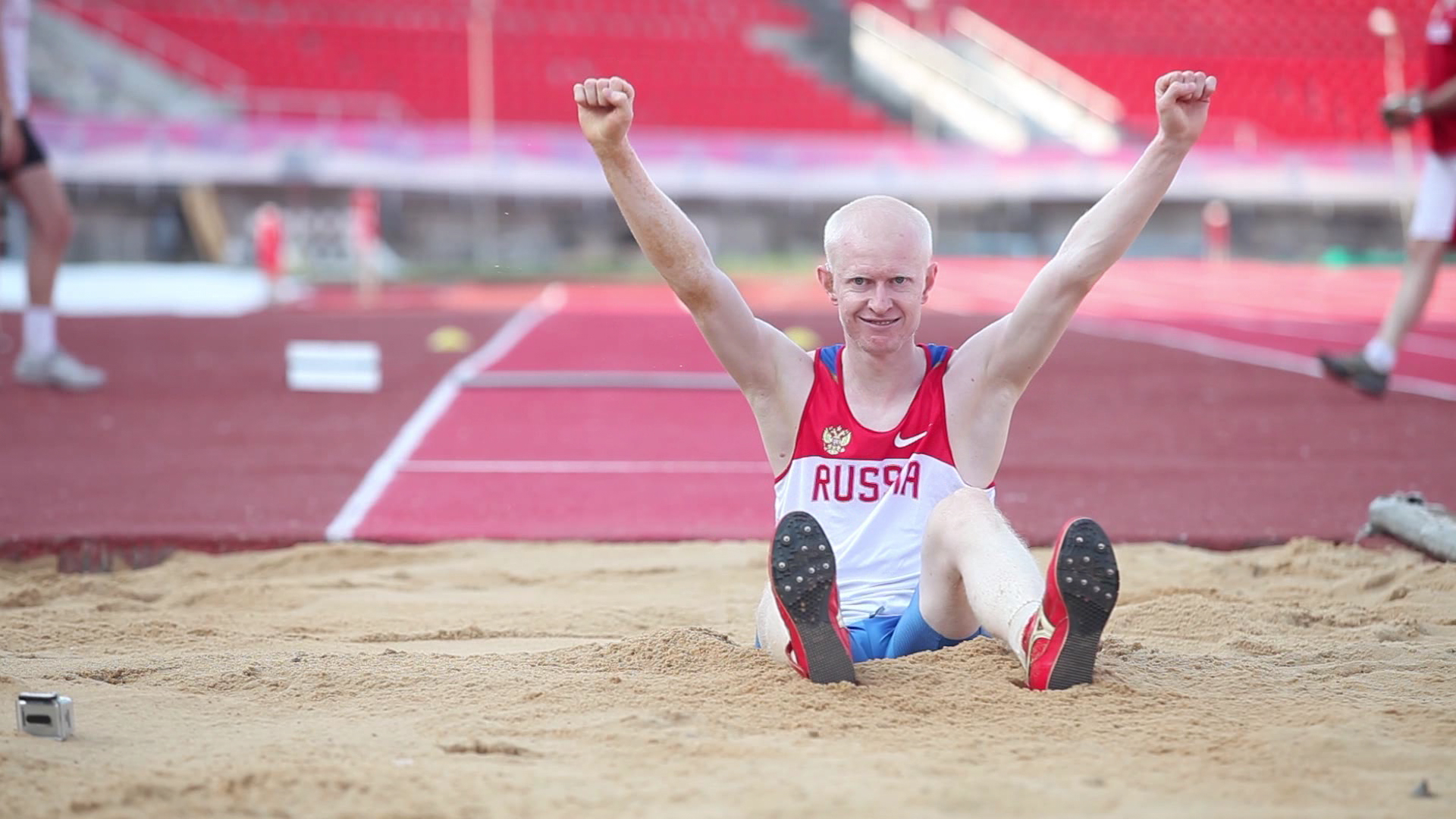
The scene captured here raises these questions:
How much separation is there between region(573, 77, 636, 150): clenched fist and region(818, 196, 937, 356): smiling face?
0.48m

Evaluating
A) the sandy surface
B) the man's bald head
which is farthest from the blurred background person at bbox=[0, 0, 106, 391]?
the man's bald head

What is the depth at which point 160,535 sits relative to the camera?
5238mm

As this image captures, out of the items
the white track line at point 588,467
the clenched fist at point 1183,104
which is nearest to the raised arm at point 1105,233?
the clenched fist at point 1183,104

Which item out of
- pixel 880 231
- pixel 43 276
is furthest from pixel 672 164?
pixel 880 231

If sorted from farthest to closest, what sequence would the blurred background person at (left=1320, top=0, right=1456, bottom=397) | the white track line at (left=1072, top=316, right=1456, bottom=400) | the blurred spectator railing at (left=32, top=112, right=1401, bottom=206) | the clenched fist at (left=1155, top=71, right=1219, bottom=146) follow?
the blurred spectator railing at (left=32, top=112, right=1401, bottom=206) < the white track line at (left=1072, top=316, right=1456, bottom=400) < the blurred background person at (left=1320, top=0, right=1456, bottom=397) < the clenched fist at (left=1155, top=71, right=1219, bottom=146)

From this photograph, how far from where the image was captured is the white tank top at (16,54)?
7793 mm

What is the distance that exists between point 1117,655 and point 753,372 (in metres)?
1.02

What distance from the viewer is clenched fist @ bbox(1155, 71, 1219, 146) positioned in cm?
310

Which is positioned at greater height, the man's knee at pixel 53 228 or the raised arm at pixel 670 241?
the man's knee at pixel 53 228

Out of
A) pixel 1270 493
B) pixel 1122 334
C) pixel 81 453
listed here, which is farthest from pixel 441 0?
pixel 1270 493

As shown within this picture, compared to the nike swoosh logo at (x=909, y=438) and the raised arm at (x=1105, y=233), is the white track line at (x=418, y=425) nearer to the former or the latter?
the nike swoosh logo at (x=909, y=438)

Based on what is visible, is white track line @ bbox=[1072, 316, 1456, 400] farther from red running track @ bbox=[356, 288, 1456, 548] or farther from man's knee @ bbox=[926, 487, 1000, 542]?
man's knee @ bbox=[926, 487, 1000, 542]

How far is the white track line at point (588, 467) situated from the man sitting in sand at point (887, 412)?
3.14m

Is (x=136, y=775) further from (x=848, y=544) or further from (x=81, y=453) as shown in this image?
(x=81, y=453)
